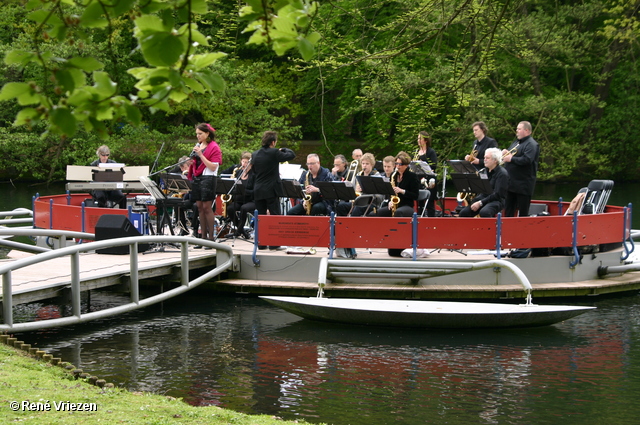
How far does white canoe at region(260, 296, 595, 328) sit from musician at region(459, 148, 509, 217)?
8.78ft

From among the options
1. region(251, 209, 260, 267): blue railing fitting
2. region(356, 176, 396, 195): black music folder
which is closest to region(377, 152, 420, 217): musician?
region(356, 176, 396, 195): black music folder

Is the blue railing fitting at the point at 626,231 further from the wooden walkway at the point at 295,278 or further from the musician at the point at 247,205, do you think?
the musician at the point at 247,205

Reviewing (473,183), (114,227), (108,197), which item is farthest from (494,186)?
(108,197)

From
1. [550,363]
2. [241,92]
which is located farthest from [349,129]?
[550,363]

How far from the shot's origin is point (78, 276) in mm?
10641

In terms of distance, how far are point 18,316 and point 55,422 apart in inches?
274

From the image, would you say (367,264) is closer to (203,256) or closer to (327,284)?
(327,284)

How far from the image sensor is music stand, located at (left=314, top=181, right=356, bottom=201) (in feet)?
45.2

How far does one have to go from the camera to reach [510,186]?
562 inches

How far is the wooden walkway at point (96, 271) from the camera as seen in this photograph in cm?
1084

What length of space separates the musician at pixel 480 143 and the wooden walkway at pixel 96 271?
5.23m

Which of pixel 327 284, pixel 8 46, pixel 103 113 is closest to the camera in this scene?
pixel 103 113

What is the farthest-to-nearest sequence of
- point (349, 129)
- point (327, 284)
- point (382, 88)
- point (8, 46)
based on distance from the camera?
point (349, 129)
point (8, 46)
point (382, 88)
point (327, 284)

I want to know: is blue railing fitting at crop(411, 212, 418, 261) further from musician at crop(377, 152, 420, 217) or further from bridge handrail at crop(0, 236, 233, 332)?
bridge handrail at crop(0, 236, 233, 332)
